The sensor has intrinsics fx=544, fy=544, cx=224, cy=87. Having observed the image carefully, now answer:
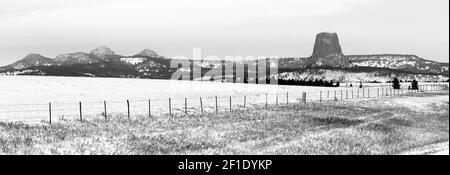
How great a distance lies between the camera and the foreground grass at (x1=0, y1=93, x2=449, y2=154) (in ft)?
83.3

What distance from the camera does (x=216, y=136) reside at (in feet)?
102

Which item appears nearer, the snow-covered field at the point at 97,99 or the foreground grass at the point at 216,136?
the foreground grass at the point at 216,136

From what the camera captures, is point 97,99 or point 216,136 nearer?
point 216,136

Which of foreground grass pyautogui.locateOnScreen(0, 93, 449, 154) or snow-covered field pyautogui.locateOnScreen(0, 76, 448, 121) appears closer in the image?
foreground grass pyautogui.locateOnScreen(0, 93, 449, 154)

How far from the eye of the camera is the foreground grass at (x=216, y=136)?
83.3 feet

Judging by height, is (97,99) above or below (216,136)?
above
